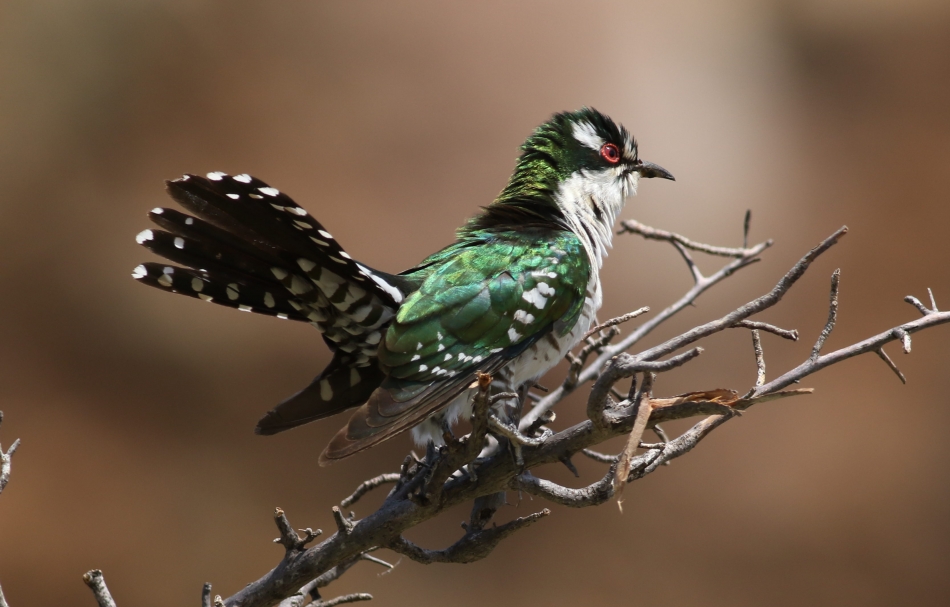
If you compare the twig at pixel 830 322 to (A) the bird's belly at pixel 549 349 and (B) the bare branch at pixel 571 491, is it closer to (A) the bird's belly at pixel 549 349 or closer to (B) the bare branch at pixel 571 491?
(B) the bare branch at pixel 571 491

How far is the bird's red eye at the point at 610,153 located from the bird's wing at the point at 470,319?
50 centimetres

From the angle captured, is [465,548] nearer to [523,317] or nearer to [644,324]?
[523,317]

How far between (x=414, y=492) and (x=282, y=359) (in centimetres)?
310

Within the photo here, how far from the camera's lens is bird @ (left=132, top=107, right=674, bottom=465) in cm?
183

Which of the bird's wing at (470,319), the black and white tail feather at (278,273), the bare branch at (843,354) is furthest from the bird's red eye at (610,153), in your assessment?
the bare branch at (843,354)

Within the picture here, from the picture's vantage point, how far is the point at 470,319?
2.04m

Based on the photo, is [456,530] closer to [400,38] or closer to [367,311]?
[367,311]

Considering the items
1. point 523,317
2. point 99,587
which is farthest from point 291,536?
point 523,317

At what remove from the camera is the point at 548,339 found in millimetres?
2201

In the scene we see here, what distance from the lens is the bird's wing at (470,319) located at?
5.98ft

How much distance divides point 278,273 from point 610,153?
4.38 feet

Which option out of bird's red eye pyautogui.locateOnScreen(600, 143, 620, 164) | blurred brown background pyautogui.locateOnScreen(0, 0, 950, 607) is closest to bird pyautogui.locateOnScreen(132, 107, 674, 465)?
bird's red eye pyautogui.locateOnScreen(600, 143, 620, 164)

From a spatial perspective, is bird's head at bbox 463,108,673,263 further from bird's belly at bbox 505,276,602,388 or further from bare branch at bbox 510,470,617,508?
bare branch at bbox 510,470,617,508

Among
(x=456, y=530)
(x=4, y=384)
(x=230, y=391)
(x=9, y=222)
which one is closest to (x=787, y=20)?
(x=456, y=530)
